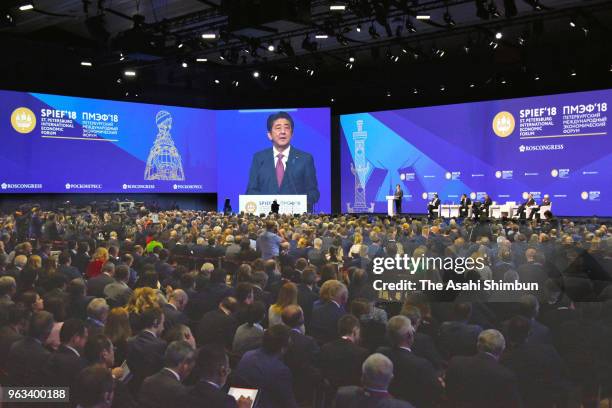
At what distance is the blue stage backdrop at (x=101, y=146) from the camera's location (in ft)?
77.6

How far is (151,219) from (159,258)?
301 inches

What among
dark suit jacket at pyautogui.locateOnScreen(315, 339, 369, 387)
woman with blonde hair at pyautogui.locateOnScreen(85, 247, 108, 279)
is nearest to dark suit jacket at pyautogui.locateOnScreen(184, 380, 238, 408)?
dark suit jacket at pyautogui.locateOnScreen(315, 339, 369, 387)

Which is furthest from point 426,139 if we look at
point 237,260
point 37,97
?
point 237,260

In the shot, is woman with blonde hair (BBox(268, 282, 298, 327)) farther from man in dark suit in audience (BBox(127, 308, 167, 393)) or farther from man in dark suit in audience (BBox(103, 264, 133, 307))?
man in dark suit in audience (BBox(103, 264, 133, 307))

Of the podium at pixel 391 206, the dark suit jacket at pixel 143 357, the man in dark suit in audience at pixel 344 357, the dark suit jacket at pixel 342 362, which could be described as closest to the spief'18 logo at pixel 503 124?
the podium at pixel 391 206

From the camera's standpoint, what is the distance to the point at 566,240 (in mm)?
10195

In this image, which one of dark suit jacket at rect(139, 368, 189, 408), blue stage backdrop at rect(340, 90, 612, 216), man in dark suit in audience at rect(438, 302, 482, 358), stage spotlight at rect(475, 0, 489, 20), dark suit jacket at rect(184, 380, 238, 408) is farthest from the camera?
blue stage backdrop at rect(340, 90, 612, 216)

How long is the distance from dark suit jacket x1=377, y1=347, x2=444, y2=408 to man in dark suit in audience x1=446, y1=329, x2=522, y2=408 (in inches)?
4.1

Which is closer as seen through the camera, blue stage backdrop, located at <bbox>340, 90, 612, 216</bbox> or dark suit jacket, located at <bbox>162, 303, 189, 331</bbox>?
dark suit jacket, located at <bbox>162, 303, 189, 331</bbox>

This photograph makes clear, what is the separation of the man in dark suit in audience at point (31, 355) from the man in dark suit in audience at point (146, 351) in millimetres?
626

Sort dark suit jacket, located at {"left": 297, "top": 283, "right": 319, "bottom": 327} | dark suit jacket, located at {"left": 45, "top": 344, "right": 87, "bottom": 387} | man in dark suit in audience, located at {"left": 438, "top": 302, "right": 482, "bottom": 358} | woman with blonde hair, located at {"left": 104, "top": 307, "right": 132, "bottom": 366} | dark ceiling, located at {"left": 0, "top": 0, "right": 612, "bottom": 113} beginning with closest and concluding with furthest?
dark suit jacket, located at {"left": 45, "top": 344, "right": 87, "bottom": 387} → woman with blonde hair, located at {"left": 104, "top": 307, "right": 132, "bottom": 366} → man in dark suit in audience, located at {"left": 438, "top": 302, "right": 482, "bottom": 358} → dark suit jacket, located at {"left": 297, "top": 283, "right": 319, "bottom": 327} → dark ceiling, located at {"left": 0, "top": 0, "right": 612, "bottom": 113}

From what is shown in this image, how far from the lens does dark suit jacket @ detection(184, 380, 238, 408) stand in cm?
368

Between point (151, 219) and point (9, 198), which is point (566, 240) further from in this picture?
point (9, 198)

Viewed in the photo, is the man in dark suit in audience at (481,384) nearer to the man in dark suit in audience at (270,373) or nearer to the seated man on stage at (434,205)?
the man in dark suit in audience at (270,373)
